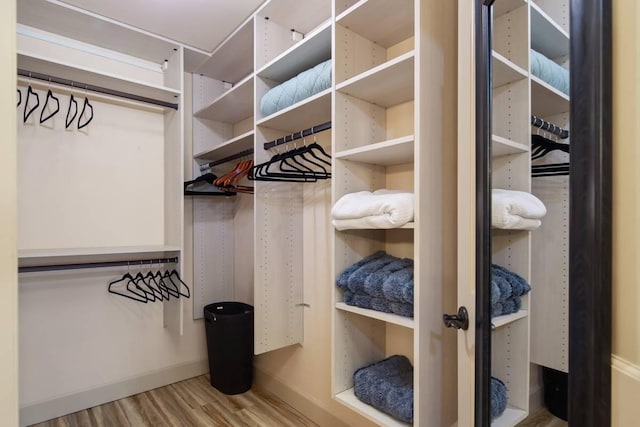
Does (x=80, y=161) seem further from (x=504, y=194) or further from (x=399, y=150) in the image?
(x=504, y=194)

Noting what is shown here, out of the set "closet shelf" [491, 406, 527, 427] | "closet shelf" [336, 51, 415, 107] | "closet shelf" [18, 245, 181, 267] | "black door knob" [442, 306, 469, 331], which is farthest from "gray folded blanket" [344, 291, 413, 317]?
"closet shelf" [18, 245, 181, 267]

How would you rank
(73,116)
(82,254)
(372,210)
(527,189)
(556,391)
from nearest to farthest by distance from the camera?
(556,391) < (527,189) < (372,210) < (82,254) < (73,116)

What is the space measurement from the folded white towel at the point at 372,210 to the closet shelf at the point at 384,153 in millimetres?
163

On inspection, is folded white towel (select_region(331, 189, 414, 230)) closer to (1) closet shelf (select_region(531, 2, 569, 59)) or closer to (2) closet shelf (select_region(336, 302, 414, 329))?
(2) closet shelf (select_region(336, 302, 414, 329))

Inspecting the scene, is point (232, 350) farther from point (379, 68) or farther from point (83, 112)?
point (379, 68)

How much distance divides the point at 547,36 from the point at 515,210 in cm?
42

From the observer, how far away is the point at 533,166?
83 cm

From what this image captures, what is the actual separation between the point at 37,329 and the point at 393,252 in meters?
2.29

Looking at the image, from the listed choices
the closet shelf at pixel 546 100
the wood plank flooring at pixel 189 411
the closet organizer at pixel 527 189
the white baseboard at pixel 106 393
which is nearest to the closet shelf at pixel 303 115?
the closet organizer at pixel 527 189

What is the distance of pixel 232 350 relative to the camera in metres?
2.43

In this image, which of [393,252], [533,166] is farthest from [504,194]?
[393,252]

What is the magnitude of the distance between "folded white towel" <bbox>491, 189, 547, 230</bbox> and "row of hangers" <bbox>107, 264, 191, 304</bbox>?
2.12 metres

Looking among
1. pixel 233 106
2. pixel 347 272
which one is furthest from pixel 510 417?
pixel 233 106

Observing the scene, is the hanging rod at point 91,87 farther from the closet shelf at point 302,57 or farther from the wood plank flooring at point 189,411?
the wood plank flooring at point 189,411
